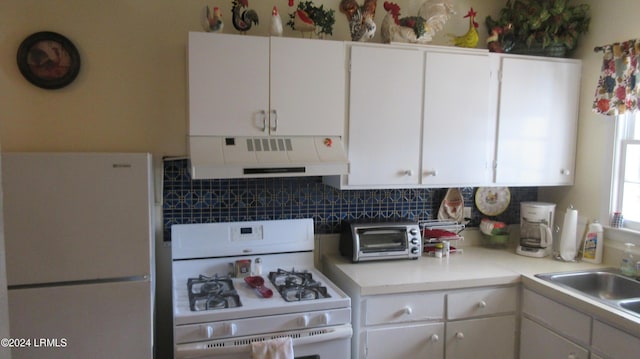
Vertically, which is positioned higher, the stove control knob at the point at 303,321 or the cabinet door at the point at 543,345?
the stove control knob at the point at 303,321

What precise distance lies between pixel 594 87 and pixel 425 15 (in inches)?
44.8

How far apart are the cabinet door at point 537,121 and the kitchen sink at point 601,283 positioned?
61 cm

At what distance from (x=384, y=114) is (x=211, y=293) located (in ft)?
4.31

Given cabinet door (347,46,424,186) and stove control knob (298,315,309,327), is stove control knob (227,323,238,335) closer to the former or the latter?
stove control knob (298,315,309,327)

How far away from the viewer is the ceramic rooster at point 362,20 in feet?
8.44

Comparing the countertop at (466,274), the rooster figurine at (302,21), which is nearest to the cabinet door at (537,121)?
the countertop at (466,274)

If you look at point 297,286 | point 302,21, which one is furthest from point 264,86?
point 297,286

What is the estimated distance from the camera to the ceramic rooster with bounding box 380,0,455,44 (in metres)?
2.59

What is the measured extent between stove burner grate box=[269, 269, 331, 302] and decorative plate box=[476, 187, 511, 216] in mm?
1315

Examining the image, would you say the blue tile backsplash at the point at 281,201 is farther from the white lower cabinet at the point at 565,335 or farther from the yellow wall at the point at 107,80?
the white lower cabinet at the point at 565,335

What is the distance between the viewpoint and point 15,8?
232cm

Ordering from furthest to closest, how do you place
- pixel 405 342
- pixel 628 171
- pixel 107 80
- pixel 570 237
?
1. pixel 570 237
2. pixel 628 171
3. pixel 107 80
4. pixel 405 342

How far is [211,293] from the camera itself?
227cm

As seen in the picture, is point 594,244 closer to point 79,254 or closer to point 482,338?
point 482,338
